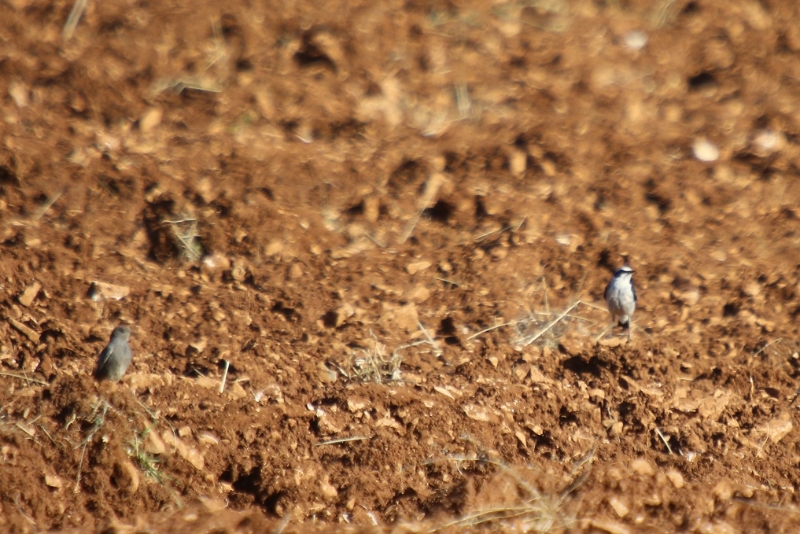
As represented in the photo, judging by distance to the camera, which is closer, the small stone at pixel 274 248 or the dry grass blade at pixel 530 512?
the small stone at pixel 274 248

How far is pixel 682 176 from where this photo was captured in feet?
11.4

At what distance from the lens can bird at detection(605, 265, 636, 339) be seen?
3578mm

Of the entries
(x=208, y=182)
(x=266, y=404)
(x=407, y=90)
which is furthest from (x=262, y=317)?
(x=407, y=90)

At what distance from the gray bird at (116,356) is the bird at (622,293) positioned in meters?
2.58

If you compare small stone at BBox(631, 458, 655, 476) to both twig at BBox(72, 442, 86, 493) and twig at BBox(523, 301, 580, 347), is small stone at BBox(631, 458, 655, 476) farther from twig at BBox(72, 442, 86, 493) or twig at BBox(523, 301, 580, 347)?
twig at BBox(72, 442, 86, 493)

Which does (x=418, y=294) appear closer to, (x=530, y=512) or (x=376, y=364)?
(x=376, y=364)

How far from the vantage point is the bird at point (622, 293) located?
358cm

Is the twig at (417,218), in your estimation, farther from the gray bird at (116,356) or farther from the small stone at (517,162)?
the gray bird at (116,356)

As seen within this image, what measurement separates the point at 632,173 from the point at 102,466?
3.25m

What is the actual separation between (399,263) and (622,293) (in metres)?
1.15

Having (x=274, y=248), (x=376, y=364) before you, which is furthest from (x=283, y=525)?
(x=274, y=248)

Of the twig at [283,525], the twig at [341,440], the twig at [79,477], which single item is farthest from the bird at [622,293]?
the twig at [79,477]

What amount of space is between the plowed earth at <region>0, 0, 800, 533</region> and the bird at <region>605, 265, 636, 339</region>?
0.10 metres

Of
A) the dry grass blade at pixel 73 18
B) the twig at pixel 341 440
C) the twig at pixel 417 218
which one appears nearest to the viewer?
the dry grass blade at pixel 73 18
